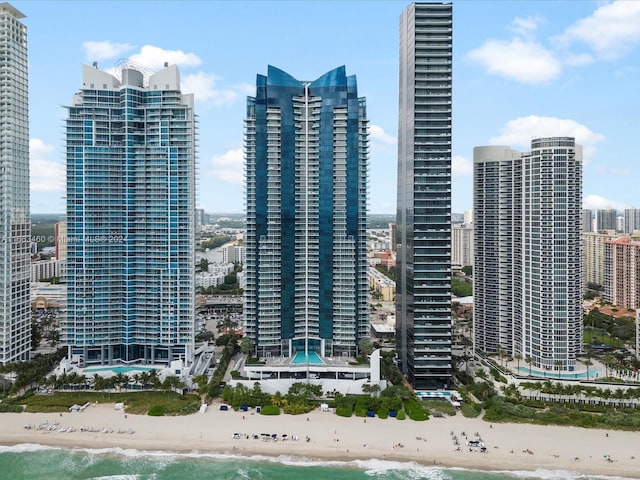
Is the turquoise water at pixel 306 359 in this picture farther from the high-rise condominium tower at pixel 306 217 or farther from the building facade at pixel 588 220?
the building facade at pixel 588 220

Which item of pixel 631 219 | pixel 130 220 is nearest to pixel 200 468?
pixel 130 220

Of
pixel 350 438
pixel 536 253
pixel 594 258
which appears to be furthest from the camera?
pixel 594 258

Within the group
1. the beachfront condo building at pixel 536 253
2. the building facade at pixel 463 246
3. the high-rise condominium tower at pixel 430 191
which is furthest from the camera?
the building facade at pixel 463 246

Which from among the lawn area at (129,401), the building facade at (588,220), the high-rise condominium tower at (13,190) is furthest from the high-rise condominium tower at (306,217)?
the building facade at (588,220)

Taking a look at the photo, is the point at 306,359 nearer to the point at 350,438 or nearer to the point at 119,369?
the point at 350,438

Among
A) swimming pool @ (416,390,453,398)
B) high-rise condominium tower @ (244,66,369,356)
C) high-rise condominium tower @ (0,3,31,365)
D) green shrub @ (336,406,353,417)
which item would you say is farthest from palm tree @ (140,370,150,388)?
swimming pool @ (416,390,453,398)
